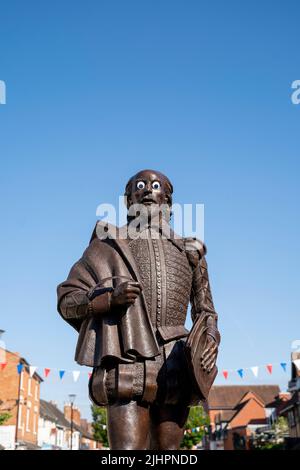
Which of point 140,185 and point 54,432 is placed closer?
point 140,185

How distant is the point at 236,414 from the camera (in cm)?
7312

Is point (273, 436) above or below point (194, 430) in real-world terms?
below

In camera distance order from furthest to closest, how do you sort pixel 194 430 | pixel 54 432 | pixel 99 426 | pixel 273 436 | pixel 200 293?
1. pixel 54 432
2. pixel 273 436
3. pixel 194 430
4. pixel 99 426
5. pixel 200 293

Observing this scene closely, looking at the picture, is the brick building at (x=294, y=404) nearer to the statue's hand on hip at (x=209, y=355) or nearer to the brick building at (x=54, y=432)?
the brick building at (x=54, y=432)

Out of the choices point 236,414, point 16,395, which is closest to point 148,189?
point 16,395

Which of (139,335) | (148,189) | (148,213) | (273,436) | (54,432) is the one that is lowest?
(139,335)

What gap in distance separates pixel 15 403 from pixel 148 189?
1540 inches

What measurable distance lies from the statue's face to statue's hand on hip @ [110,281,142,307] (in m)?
1.17

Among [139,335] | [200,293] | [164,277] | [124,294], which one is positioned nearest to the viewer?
[124,294]

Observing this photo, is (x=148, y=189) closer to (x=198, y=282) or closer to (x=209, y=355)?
(x=198, y=282)

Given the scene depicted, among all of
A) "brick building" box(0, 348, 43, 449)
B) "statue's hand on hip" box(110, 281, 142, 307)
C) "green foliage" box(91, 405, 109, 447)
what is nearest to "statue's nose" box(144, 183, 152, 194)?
"statue's hand on hip" box(110, 281, 142, 307)

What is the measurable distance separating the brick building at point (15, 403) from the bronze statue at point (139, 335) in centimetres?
3496
